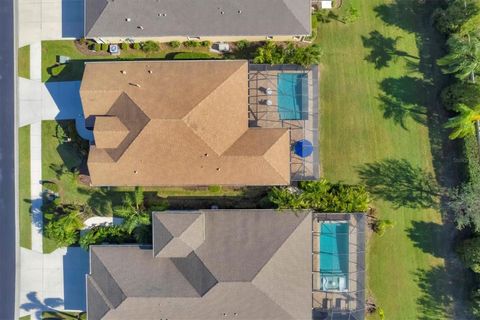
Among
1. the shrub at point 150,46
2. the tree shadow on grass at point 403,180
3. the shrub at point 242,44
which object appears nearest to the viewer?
the shrub at point 150,46

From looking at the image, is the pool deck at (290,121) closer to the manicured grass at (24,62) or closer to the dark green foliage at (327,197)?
the dark green foliage at (327,197)

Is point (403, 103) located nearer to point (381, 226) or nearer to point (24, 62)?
point (381, 226)

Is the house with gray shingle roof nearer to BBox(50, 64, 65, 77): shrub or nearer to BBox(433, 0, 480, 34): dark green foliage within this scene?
BBox(50, 64, 65, 77): shrub

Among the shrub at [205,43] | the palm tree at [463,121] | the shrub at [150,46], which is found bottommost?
the palm tree at [463,121]

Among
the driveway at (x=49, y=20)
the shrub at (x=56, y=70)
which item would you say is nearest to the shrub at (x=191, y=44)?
the driveway at (x=49, y=20)
